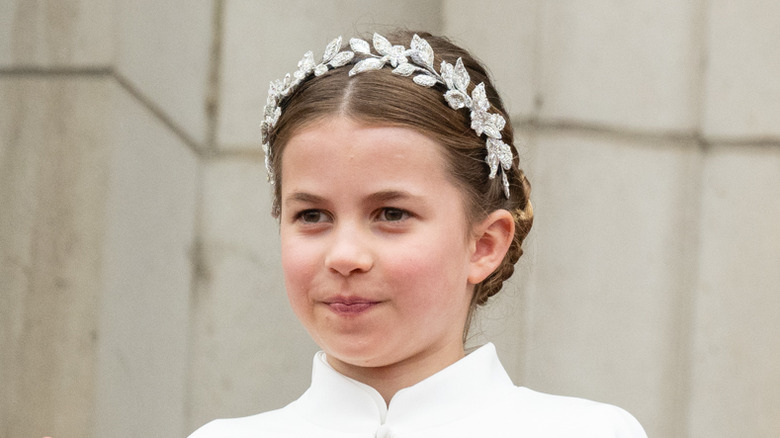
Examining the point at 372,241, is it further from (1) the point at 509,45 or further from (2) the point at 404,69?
(1) the point at 509,45

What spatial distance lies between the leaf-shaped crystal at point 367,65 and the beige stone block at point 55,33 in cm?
92

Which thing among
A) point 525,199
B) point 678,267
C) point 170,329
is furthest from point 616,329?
point 170,329

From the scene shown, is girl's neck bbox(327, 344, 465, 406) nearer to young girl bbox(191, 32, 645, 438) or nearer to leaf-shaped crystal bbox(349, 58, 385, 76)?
young girl bbox(191, 32, 645, 438)

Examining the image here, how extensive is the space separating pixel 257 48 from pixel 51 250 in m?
0.84

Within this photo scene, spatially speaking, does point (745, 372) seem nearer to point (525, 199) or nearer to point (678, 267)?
point (678, 267)

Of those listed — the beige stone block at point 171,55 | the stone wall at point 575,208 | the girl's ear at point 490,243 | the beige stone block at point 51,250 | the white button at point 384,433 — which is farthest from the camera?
the stone wall at point 575,208

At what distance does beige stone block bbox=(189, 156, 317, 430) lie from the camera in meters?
3.44

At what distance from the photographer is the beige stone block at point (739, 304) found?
11.2 feet

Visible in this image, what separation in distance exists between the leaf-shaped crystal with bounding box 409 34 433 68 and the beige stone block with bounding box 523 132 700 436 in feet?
3.43

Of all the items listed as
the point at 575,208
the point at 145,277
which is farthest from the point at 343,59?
the point at 575,208

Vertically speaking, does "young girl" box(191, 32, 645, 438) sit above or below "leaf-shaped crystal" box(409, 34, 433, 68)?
below

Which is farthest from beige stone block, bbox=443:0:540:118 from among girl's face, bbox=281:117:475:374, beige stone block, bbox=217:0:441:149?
girl's face, bbox=281:117:475:374

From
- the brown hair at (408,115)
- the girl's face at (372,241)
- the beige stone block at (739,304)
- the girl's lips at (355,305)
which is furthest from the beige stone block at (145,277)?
the beige stone block at (739,304)

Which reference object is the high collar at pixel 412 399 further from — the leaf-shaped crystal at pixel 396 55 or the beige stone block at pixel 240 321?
the beige stone block at pixel 240 321
